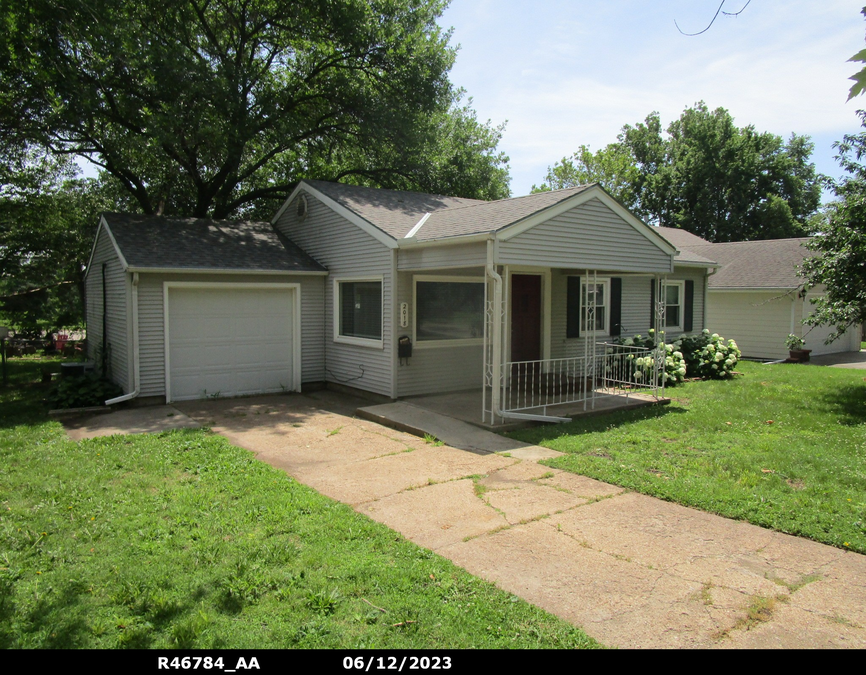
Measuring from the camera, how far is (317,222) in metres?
12.8

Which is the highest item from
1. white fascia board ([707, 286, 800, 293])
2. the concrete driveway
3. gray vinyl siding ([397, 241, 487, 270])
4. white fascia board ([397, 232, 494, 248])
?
white fascia board ([397, 232, 494, 248])

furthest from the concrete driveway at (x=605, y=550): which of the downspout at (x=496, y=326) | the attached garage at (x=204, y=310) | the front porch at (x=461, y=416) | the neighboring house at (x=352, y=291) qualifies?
the attached garage at (x=204, y=310)

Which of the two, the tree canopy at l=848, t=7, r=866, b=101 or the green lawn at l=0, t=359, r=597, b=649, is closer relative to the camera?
the tree canopy at l=848, t=7, r=866, b=101

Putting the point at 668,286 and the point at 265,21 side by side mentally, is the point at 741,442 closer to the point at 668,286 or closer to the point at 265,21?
the point at 668,286

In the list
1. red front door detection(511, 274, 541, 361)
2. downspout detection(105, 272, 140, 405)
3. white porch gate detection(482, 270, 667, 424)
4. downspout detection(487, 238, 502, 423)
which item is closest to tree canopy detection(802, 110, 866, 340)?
white porch gate detection(482, 270, 667, 424)

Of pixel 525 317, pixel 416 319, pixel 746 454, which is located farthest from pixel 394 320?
pixel 746 454

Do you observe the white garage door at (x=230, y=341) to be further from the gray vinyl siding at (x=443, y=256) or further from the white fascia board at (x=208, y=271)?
the gray vinyl siding at (x=443, y=256)

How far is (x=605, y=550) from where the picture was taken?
464 centimetres

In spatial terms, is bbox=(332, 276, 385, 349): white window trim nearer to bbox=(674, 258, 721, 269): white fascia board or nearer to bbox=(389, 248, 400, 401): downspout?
bbox=(389, 248, 400, 401): downspout

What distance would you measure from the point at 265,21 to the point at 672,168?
29.7 m

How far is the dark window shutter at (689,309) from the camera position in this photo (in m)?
16.5

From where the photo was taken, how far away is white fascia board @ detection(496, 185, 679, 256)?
27.4 ft

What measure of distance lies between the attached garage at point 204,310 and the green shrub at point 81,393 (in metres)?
0.37

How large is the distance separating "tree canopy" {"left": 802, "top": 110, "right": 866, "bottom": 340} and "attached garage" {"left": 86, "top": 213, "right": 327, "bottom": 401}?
10164 millimetres
